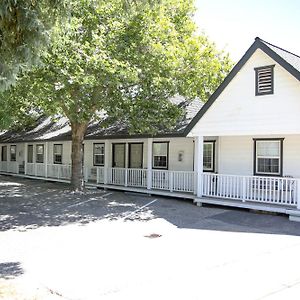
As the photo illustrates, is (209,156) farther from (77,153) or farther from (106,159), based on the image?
(77,153)

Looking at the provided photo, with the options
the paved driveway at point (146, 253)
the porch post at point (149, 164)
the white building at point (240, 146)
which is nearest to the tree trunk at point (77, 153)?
the white building at point (240, 146)

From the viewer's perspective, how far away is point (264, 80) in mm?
14008

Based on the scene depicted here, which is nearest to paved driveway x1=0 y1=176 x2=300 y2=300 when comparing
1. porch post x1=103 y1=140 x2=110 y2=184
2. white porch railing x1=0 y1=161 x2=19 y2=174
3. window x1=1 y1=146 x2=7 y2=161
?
porch post x1=103 y1=140 x2=110 y2=184

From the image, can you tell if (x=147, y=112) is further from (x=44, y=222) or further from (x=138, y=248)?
(x=138, y=248)

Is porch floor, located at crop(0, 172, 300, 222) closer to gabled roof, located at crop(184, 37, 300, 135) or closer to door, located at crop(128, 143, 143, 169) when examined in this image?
door, located at crop(128, 143, 143, 169)

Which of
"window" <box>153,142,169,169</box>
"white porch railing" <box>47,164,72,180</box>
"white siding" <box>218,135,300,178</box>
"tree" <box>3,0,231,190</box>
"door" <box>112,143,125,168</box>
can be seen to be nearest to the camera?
"tree" <box>3,0,231,190</box>

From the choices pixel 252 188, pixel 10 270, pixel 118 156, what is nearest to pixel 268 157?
pixel 252 188

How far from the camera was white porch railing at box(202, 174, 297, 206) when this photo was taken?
1355cm

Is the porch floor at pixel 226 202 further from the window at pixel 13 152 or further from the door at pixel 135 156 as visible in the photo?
the window at pixel 13 152

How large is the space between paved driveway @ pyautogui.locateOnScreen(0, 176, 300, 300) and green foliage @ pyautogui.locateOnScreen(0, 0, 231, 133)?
14.1 feet

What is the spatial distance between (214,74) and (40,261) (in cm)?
1369

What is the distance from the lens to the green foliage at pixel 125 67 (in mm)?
→ 13359

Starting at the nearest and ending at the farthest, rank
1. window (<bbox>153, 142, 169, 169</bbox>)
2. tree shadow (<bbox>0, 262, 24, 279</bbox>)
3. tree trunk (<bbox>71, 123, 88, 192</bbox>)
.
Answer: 1. tree shadow (<bbox>0, 262, 24, 279</bbox>)
2. tree trunk (<bbox>71, 123, 88, 192</bbox>)
3. window (<bbox>153, 142, 169, 169</bbox>)

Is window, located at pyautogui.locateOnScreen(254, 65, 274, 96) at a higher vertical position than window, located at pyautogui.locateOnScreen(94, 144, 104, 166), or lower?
higher
